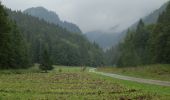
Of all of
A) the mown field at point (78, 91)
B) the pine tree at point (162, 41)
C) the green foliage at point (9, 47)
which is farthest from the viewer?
the pine tree at point (162, 41)

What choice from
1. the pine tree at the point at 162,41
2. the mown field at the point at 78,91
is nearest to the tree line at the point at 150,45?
the pine tree at the point at 162,41

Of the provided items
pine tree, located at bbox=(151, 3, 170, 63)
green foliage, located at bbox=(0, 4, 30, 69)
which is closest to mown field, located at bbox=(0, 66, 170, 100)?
green foliage, located at bbox=(0, 4, 30, 69)

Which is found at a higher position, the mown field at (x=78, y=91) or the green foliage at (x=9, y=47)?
the green foliage at (x=9, y=47)

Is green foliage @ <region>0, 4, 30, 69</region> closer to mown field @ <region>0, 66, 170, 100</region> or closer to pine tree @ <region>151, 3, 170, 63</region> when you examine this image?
Answer: mown field @ <region>0, 66, 170, 100</region>

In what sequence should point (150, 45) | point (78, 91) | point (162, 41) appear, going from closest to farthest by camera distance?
1. point (78, 91)
2. point (162, 41)
3. point (150, 45)

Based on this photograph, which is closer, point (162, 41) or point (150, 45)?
point (162, 41)

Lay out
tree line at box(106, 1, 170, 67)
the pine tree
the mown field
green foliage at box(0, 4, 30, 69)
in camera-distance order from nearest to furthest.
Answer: the mown field → green foliage at box(0, 4, 30, 69) → the pine tree → tree line at box(106, 1, 170, 67)

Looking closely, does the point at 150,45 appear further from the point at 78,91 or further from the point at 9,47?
the point at 78,91

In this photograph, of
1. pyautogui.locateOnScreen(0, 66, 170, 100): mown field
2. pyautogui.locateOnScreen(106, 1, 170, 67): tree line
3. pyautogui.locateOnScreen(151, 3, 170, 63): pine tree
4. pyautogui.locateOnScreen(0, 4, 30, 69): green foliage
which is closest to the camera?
pyautogui.locateOnScreen(0, 66, 170, 100): mown field

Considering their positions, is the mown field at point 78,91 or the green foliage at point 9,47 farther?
the green foliage at point 9,47

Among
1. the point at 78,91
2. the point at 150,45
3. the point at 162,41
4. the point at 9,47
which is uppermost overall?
the point at 150,45

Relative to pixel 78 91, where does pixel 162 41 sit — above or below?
above

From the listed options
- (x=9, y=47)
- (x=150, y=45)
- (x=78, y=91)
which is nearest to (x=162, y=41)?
(x=150, y=45)

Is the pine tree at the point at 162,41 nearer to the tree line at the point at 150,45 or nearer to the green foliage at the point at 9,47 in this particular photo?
the tree line at the point at 150,45
